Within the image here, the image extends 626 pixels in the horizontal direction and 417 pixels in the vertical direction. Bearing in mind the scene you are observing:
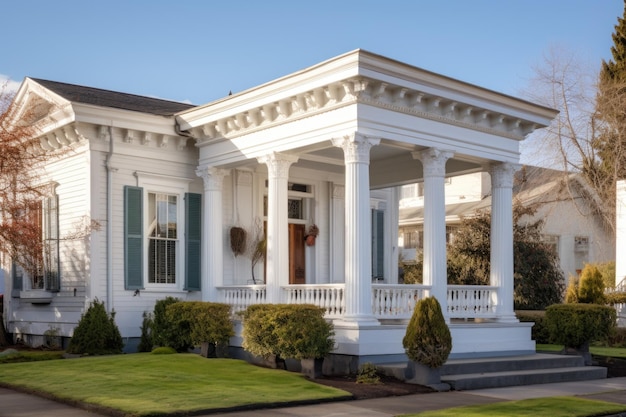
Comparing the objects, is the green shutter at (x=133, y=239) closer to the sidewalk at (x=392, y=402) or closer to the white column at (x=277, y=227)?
the white column at (x=277, y=227)

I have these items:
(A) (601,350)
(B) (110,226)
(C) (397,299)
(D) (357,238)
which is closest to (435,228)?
(C) (397,299)

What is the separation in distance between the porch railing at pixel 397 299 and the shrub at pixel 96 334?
5.51 metres

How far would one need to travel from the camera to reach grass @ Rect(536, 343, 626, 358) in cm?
1988

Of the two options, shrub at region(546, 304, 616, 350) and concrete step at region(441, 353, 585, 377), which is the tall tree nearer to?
shrub at region(546, 304, 616, 350)

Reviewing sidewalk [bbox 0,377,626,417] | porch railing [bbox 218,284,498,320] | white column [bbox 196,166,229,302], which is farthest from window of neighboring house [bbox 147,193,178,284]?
sidewalk [bbox 0,377,626,417]

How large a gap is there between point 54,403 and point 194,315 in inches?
200

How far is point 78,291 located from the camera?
1741cm

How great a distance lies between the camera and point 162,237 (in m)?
18.0

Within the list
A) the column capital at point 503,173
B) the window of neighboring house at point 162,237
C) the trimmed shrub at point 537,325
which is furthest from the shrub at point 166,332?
the trimmed shrub at point 537,325

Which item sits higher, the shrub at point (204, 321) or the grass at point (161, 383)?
the shrub at point (204, 321)

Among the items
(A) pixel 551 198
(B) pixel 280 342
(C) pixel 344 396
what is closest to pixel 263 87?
(B) pixel 280 342

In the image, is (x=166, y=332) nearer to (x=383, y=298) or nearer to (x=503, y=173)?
(x=383, y=298)

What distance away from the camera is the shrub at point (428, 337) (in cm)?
1344

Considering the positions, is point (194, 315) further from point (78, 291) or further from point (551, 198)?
point (551, 198)
